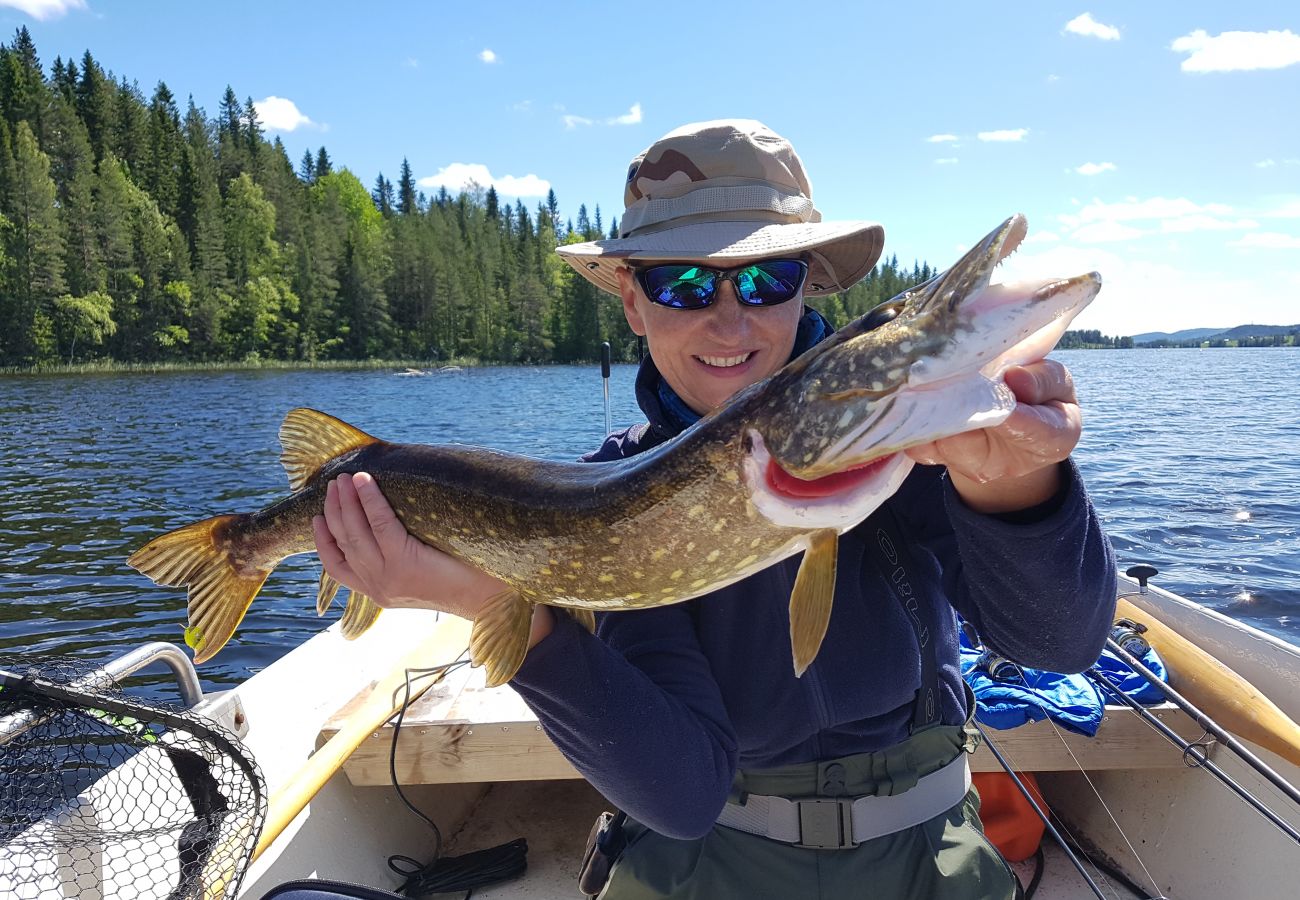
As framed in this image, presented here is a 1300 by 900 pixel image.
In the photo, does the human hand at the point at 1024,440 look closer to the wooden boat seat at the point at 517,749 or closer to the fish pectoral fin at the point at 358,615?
the fish pectoral fin at the point at 358,615

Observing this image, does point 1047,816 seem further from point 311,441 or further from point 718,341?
point 311,441

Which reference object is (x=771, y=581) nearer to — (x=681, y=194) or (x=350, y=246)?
(x=681, y=194)

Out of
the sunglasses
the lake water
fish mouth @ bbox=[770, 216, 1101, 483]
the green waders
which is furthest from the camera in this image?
the lake water

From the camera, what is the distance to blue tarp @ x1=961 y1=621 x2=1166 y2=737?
9.75ft

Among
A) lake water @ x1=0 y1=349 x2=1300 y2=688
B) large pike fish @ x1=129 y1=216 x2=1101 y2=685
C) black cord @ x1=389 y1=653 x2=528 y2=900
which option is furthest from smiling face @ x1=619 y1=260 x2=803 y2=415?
lake water @ x1=0 y1=349 x2=1300 y2=688

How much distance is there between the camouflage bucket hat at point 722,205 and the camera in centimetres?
202

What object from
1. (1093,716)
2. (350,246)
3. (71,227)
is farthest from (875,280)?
(1093,716)

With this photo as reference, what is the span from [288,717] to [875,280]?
265ft

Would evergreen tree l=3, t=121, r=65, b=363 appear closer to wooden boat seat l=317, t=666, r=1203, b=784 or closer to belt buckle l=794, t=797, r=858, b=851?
wooden boat seat l=317, t=666, r=1203, b=784

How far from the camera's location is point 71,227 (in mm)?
48594

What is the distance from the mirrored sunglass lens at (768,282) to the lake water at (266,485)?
294 inches

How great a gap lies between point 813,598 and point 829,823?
619 millimetres

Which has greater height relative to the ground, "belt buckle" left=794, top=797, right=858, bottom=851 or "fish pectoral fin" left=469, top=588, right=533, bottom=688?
"fish pectoral fin" left=469, top=588, right=533, bottom=688

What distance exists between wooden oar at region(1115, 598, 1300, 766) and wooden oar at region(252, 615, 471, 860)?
253 centimetres
